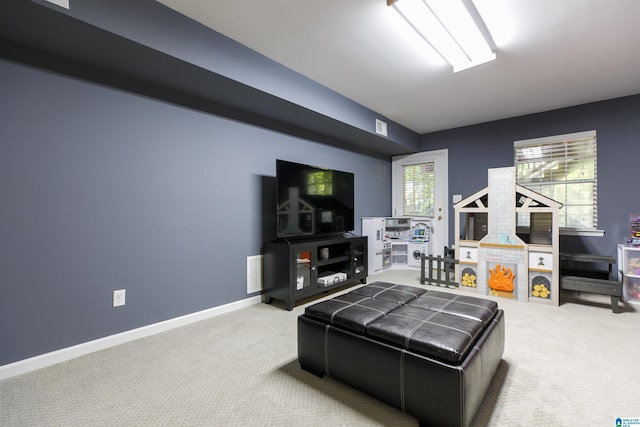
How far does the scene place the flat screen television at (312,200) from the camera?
3.08 meters

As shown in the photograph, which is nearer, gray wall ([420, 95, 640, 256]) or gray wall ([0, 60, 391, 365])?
gray wall ([0, 60, 391, 365])

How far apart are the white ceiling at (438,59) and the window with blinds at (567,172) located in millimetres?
525

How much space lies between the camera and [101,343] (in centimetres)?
207

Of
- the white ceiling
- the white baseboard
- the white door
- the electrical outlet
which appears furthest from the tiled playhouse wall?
the electrical outlet

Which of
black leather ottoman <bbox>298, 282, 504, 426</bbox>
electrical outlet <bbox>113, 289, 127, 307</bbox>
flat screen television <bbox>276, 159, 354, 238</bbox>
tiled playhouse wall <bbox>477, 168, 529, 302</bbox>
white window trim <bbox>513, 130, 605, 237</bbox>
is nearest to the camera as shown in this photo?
black leather ottoman <bbox>298, 282, 504, 426</bbox>

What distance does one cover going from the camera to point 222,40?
7.23 feet

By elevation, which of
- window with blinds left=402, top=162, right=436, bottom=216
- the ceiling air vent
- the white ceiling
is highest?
the white ceiling

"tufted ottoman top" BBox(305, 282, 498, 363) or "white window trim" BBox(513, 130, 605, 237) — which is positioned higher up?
"white window trim" BBox(513, 130, 605, 237)

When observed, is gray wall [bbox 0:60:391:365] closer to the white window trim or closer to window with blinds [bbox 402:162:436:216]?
window with blinds [bbox 402:162:436:216]

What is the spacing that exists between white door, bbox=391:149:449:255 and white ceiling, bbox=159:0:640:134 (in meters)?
1.38

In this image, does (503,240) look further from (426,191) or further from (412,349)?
(412,349)

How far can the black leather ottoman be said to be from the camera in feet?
4.09

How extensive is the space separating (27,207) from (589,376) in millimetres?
3703

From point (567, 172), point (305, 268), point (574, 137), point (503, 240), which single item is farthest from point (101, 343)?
point (574, 137)
